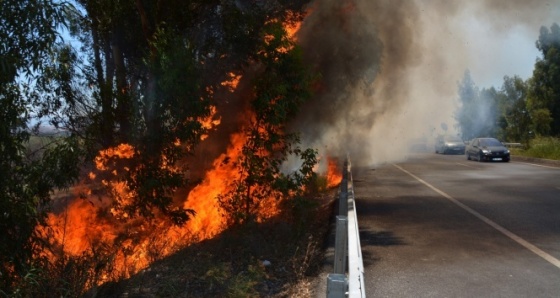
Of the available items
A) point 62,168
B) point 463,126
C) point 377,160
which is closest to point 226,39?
point 62,168

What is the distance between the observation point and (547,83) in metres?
33.5

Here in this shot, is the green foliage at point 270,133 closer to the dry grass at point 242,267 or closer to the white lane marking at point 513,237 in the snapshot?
the dry grass at point 242,267

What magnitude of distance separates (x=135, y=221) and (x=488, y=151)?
76.5ft

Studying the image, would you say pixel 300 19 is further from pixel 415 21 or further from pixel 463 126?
pixel 463 126

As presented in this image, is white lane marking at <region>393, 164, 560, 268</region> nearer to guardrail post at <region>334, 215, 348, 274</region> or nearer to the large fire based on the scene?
guardrail post at <region>334, 215, 348, 274</region>

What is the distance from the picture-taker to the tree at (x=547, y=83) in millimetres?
32562

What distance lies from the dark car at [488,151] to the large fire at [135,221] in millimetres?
21310

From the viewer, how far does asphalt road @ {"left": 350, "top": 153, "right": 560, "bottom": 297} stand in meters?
5.78

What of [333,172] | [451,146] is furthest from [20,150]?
[451,146]

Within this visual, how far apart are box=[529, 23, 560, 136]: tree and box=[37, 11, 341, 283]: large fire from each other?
27898 mm

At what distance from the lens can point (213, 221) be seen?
10469 mm

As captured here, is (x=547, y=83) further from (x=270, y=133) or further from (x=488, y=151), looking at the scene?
(x=270, y=133)

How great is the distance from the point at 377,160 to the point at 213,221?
20.0m

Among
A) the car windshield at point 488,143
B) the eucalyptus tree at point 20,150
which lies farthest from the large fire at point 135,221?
the car windshield at point 488,143
